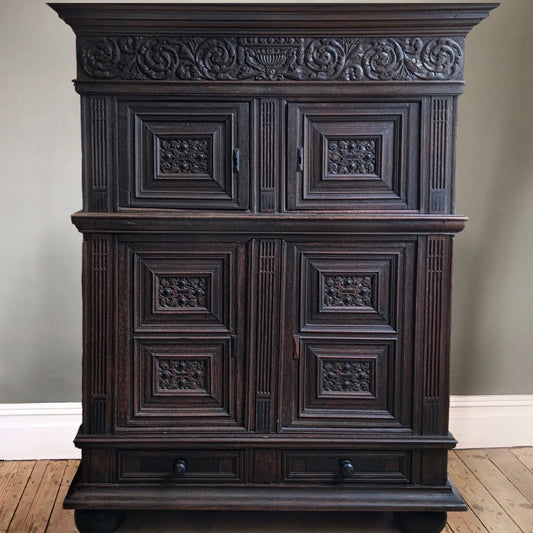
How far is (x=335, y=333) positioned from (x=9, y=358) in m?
1.46

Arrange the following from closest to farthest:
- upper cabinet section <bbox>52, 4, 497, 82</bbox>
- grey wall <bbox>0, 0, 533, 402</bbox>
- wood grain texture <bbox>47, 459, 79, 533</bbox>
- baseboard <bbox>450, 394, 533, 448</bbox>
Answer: upper cabinet section <bbox>52, 4, 497, 82</bbox> < wood grain texture <bbox>47, 459, 79, 533</bbox> < grey wall <bbox>0, 0, 533, 402</bbox> < baseboard <bbox>450, 394, 533, 448</bbox>

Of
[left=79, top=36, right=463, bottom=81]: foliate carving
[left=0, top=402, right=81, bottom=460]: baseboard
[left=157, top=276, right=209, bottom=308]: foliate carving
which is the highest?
[left=79, top=36, right=463, bottom=81]: foliate carving

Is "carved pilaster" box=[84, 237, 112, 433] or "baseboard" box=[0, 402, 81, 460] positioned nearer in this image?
"carved pilaster" box=[84, 237, 112, 433]

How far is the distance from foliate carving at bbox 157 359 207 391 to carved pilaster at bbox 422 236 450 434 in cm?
71

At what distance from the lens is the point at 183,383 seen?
2451 mm

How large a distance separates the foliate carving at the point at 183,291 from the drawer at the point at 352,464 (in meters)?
0.57

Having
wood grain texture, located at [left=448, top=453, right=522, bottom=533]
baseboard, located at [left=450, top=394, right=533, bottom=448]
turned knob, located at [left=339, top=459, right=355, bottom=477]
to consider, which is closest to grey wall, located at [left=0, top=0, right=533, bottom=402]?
baseboard, located at [left=450, top=394, right=533, bottom=448]

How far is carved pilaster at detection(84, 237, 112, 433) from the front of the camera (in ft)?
7.79

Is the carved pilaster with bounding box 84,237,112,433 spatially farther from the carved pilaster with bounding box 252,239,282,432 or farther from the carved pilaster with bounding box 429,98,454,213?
the carved pilaster with bounding box 429,98,454,213

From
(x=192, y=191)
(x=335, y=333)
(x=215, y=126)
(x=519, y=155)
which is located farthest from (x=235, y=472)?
(x=519, y=155)

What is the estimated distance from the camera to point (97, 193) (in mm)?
2355

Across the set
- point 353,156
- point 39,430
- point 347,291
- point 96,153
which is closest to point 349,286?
point 347,291

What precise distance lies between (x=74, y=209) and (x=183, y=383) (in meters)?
1.01

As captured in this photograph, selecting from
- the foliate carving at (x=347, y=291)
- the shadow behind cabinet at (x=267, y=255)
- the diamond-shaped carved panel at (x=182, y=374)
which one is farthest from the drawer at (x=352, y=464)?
the foliate carving at (x=347, y=291)
